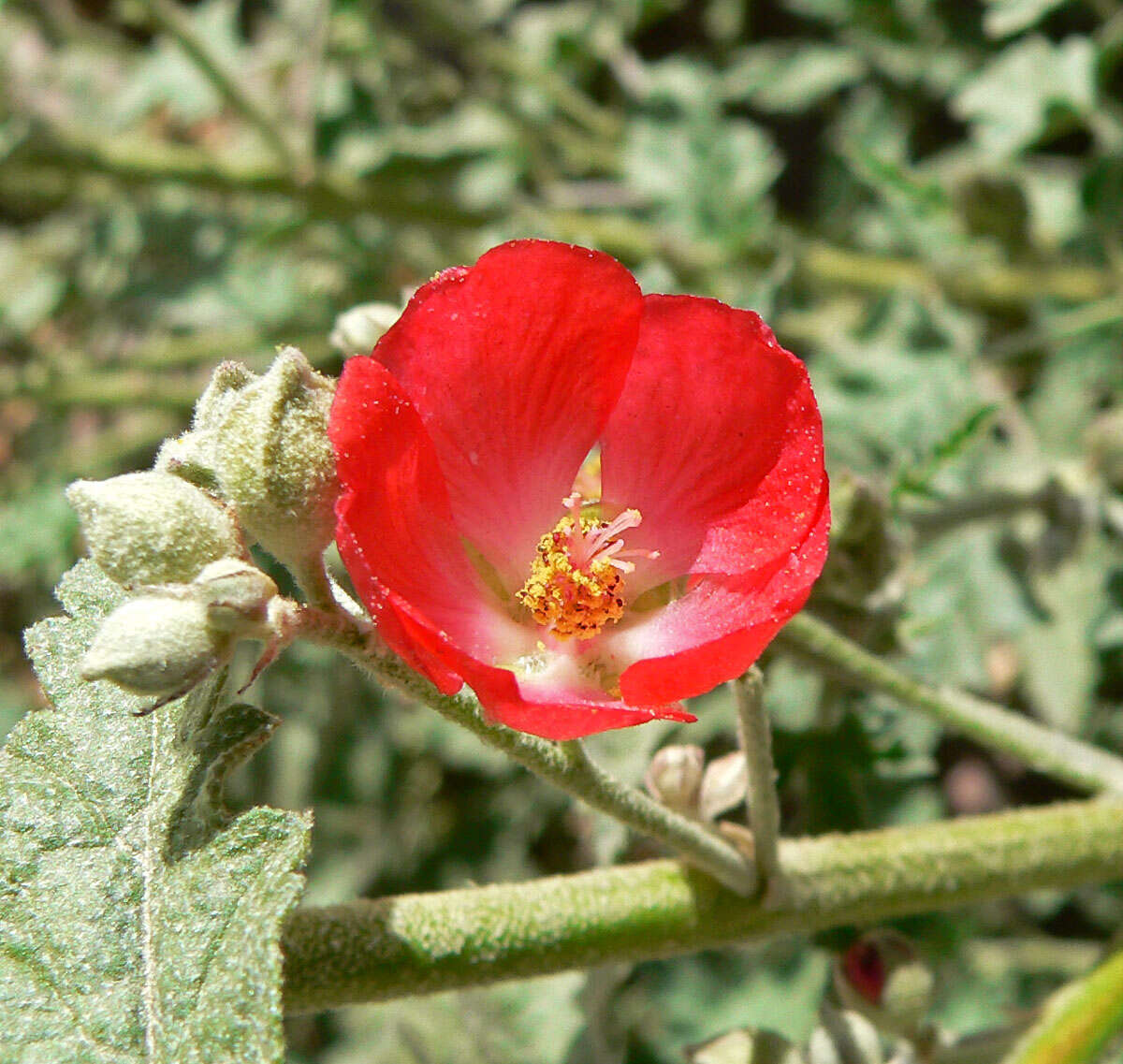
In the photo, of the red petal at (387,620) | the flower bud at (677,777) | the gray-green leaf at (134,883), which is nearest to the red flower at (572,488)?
the red petal at (387,620)

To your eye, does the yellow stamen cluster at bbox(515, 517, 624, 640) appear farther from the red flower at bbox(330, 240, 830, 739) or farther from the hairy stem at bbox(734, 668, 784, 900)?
the hairy stem at bbox(734, 668, 784, 900)

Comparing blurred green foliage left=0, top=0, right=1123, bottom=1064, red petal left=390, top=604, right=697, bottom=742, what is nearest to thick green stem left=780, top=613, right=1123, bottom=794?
blurred green foliage left=0, top=0, right=1123, bottom=1064

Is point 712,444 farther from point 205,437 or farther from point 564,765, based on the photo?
point 205,437

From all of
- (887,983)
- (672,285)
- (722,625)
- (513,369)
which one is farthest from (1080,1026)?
(672,285)

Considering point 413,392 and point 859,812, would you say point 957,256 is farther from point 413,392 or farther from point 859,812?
point 413,392

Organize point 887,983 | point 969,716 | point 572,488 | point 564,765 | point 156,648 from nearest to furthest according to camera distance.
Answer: point 156,648
point 564,765
point 572,488
point 887,983
point 969,716
